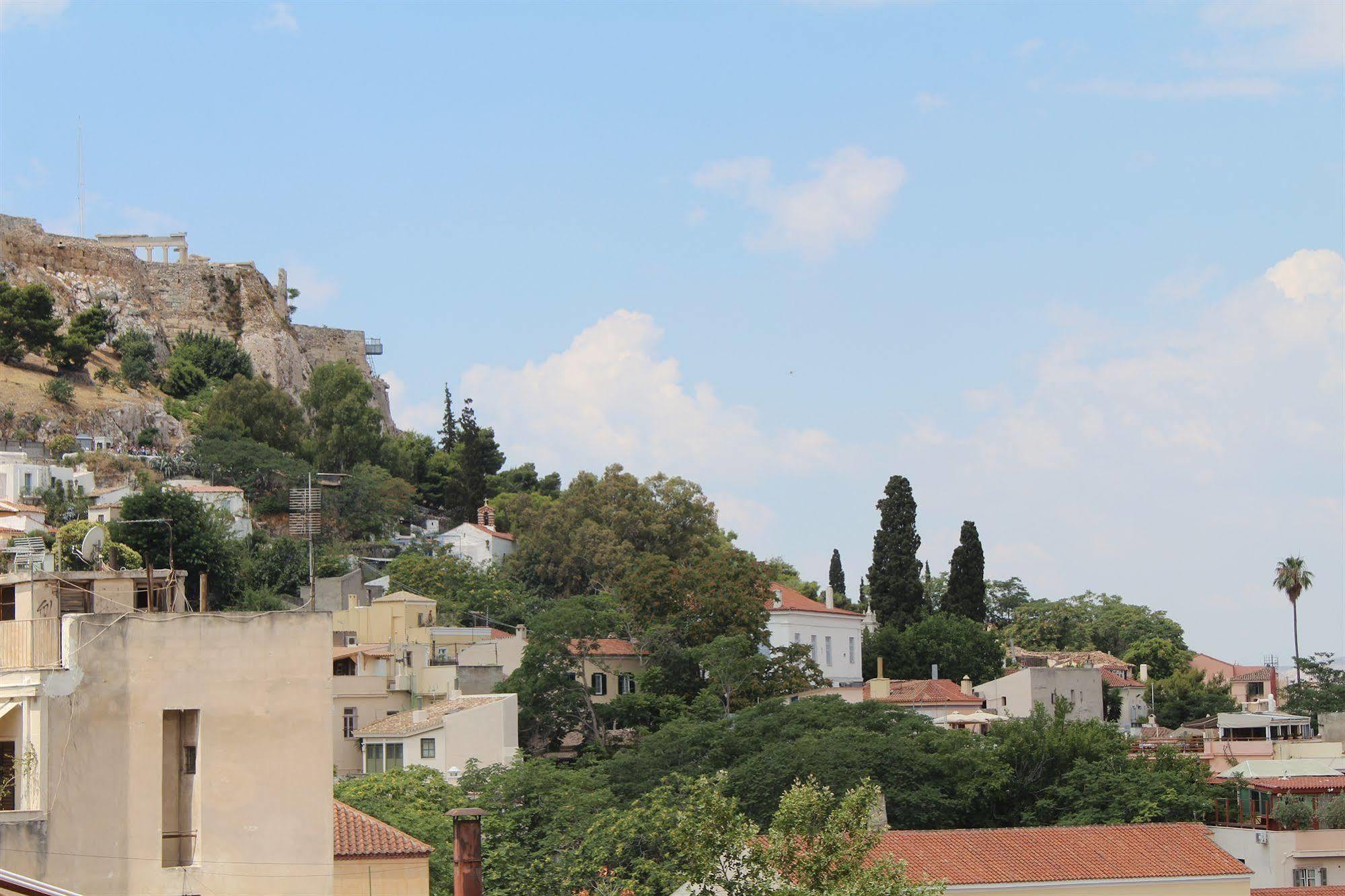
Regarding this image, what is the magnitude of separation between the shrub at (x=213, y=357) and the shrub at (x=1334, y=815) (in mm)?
67377

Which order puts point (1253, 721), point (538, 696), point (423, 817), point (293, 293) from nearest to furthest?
point (423, 817), point (538, 696), point (1253, 721), point (293, 293)

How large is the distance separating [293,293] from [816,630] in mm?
58444

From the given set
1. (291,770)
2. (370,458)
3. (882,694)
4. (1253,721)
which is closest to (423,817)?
(291,770)

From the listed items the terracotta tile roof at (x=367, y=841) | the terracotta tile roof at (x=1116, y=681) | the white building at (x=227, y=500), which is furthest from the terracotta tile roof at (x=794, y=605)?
the terracotta tile roof at (x=367, y=841)

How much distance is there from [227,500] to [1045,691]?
3376cm

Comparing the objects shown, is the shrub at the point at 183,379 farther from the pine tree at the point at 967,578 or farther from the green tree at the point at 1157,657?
the green tree at the point at 1157,657

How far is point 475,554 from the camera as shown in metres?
81.1

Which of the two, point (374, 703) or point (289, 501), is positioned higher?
point (289, 501)

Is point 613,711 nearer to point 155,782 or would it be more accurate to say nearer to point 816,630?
point 816,630

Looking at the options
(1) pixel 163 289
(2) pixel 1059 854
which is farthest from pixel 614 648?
(1) pixel 163 289

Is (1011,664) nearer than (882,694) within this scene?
No

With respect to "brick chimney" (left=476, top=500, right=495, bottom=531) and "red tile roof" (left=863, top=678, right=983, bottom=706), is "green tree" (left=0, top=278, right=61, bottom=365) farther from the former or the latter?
"red tile roof" (left=863, top=678, right=983, bottom=706)

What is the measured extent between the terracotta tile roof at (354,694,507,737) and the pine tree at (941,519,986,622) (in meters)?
28.7

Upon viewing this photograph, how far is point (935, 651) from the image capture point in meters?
71.6
